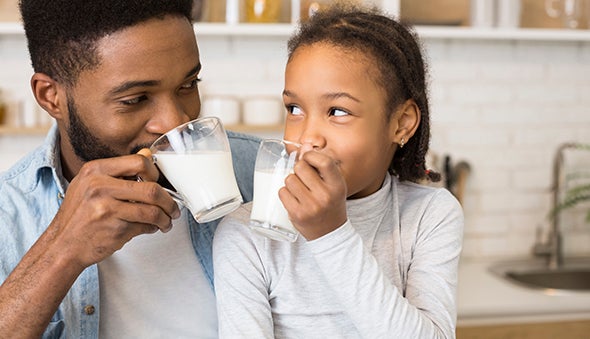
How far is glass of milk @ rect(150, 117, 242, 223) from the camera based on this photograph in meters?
1.21

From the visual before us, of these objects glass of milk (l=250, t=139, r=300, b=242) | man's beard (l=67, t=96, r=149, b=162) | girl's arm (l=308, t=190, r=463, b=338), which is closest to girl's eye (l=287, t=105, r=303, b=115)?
glass of milk (l=250, t=139, r=300, b=242)

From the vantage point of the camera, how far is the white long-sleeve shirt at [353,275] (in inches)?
45.8

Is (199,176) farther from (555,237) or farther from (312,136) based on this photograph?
(555,237)

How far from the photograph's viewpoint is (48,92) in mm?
1518

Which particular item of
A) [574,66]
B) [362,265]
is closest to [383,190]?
[362,265]

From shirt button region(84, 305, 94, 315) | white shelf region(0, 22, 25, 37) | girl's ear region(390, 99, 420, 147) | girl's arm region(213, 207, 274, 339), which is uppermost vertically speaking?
white shelf region(0, 22, 25, 37)

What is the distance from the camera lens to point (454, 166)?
10.2 ft

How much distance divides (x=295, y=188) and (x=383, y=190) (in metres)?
0.32

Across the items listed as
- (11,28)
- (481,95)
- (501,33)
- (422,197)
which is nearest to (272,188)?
(422,197)

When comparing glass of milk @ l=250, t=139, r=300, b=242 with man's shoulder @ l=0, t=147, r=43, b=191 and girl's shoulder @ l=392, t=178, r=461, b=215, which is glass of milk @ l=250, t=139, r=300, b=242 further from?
man's shoulder @ l=0, t=147, r=43, b=191

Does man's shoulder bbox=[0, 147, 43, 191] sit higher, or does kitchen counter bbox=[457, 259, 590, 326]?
man's shoulder bbox=[0, 147, 43, 191]

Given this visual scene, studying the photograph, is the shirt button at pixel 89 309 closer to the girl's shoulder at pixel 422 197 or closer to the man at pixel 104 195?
the man at pixel 104 195

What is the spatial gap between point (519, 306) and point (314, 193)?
1618 mm

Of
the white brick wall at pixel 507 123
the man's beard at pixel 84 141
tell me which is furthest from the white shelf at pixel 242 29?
the man's beard at pixel 84 141
